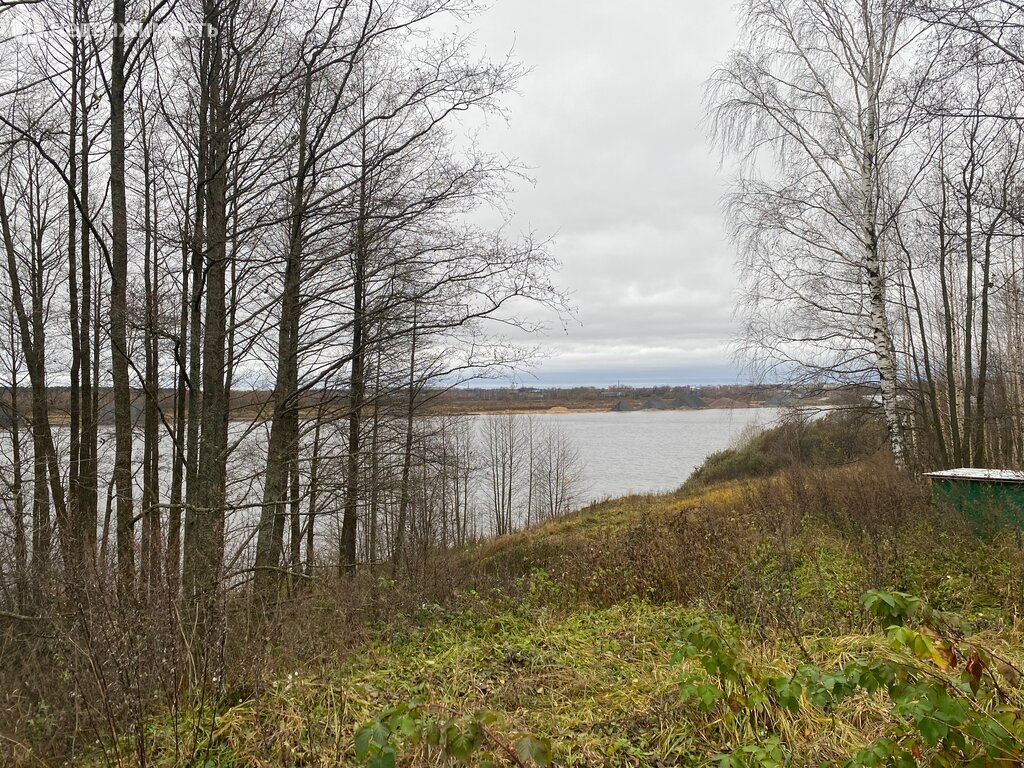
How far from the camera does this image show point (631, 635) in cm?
486

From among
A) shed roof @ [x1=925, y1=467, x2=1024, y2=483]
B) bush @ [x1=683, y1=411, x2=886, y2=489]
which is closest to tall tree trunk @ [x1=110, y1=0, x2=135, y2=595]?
shed roof @ [x1=925, y1=467, x2=1024, y2=483]

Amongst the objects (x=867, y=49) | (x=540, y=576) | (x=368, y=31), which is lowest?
(x=540, y=576)

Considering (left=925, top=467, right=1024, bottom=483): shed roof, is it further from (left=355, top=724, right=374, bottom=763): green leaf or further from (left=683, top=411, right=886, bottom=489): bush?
(left=683, top=411, right=886, bottom=489): bush

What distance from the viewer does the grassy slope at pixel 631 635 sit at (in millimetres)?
3012

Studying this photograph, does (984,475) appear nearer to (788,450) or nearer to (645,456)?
(788,450)

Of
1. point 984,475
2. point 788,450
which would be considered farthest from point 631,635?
point 788,450

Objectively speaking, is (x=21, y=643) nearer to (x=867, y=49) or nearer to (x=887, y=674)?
(x=887, y=674)

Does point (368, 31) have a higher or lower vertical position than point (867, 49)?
lower

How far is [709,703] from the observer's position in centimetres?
238

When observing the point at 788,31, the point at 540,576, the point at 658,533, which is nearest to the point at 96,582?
the point at 540,576

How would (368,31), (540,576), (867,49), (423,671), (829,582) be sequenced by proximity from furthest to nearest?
(867,49) → (540,576) → (368,31) → (829,582) → (423,671)

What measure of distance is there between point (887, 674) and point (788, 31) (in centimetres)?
1165

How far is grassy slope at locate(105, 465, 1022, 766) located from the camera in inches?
119

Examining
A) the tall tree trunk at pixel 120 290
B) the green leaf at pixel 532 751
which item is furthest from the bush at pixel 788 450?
the green leaf at pixel 532 751
